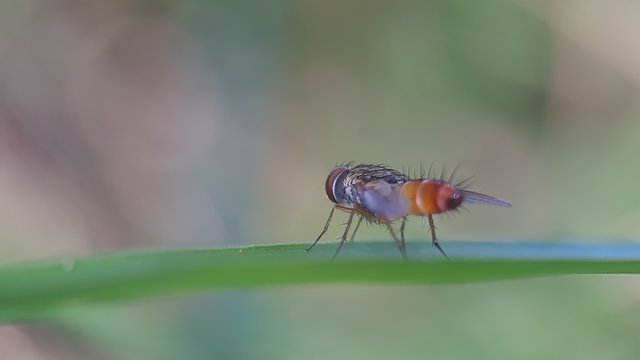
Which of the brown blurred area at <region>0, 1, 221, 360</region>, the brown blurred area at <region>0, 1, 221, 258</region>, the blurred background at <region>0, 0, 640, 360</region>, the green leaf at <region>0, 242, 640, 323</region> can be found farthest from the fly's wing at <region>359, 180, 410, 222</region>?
the brown blurred area at <region>0, 1, 221, 258</region>

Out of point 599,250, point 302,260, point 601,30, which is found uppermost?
point 601,30

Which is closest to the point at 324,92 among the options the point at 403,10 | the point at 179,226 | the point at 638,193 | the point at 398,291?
the point at 403,10

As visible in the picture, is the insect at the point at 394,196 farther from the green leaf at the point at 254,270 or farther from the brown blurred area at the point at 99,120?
the brown blurred area at the point at 99,120

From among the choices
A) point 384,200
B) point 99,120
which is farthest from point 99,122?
point 384,200

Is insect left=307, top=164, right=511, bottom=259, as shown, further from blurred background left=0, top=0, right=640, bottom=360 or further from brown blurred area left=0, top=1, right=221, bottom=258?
brown blurred area left=0, top=1, right=221, bottom=258

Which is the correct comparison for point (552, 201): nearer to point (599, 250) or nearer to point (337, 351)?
point (337, 351)

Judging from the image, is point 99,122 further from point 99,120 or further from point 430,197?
point 430,197
